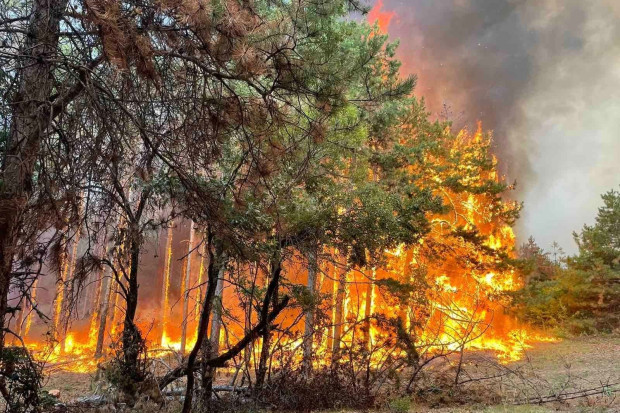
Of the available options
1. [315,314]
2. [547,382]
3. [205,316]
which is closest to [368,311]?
[547,382]

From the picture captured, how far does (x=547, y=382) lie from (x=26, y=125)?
35.7ft

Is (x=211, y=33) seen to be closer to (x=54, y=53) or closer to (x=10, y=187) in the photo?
(x=54, y=53)

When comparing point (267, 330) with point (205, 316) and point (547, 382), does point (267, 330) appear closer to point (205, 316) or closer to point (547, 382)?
point (205, 316)

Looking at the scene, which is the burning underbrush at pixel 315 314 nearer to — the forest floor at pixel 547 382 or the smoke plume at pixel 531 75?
the forest floor at pixel 547 382

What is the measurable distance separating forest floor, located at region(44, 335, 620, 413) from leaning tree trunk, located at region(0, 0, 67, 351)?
339 cm

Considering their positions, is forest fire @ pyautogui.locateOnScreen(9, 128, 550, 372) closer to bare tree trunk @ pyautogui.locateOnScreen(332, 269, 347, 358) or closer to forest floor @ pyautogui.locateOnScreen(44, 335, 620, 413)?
bare tree trunk @ pyautogui.locateOnScreen(332, 269, 347, 358)

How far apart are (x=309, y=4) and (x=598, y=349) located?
70.5 ft

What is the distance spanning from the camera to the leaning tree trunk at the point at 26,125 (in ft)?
10.1

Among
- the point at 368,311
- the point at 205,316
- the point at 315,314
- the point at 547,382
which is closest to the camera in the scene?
the point at 205,316

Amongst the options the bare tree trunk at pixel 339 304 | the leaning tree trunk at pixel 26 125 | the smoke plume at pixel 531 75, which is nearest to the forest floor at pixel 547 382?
the bare tree trunk at pixel 339 304

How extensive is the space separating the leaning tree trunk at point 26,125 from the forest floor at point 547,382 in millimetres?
3394

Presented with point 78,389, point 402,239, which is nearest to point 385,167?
point 402,239

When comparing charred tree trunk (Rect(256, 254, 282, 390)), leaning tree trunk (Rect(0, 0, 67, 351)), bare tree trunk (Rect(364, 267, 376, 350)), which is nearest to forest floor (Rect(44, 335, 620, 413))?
bare tree trunk (Rect(364, 267, 376, 350))

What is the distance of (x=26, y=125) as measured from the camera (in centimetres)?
310
